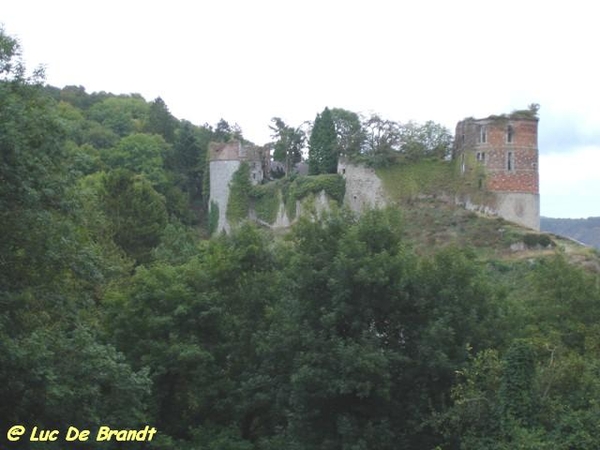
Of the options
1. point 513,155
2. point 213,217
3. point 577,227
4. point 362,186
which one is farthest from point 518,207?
point 577,227

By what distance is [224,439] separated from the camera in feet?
80.3

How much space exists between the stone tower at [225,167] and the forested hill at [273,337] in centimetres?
4192

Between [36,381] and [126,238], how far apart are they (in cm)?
2765

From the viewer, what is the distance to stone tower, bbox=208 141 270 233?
72.2 meters

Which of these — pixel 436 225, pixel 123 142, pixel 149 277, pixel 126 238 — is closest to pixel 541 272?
pixel 149 277

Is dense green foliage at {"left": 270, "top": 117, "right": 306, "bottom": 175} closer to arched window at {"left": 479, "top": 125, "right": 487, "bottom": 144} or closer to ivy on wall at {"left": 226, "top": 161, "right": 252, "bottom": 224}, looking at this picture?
ivy on wall at {"left": 226, "top": 161, "right": 252, "bottom": 224}

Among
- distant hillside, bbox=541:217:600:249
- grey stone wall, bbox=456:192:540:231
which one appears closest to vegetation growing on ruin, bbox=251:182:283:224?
grey stone wall, bbox=456:192:540:231

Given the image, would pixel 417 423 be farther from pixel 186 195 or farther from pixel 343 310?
pixel 186 195

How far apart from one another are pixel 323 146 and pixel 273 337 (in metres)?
46.1

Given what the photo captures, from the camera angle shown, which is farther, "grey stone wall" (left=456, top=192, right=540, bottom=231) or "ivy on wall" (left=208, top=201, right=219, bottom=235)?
"ivy on wall" (left=208, top=201, right=219, bottom=235)

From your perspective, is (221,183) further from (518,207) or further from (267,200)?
(518,207)

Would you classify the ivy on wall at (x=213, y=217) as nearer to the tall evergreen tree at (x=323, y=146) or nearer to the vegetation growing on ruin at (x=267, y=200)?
the vegetation growing on ruin at (x=267, y=200)

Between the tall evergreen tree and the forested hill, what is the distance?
38.6 meters

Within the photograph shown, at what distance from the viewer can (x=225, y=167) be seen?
238 feet
